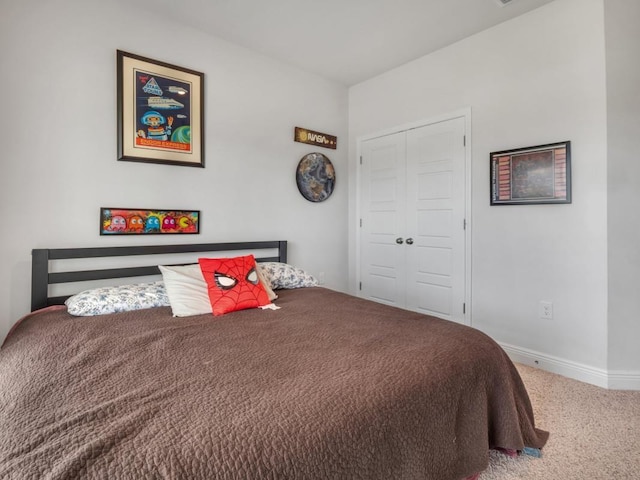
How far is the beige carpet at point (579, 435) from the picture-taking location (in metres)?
1.47

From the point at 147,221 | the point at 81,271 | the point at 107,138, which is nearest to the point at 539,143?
the point at 147,221

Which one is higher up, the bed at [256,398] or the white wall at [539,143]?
the white wall at [539,143]

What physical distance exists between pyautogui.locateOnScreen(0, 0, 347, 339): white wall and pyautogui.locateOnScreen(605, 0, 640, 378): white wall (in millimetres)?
2445

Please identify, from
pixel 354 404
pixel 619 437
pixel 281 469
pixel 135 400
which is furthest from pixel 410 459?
pixel 619 437

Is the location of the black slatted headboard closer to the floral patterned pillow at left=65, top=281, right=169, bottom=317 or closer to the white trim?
the floral patterned pillow at left=65, top=281, right=169, bottom=317

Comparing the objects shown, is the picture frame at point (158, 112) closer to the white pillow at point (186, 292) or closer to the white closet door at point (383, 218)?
the white pillow at point (186, 292)

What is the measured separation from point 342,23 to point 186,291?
2.33 m

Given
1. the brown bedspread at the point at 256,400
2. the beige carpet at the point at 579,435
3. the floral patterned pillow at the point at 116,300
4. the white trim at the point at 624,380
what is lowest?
the beige carpet at the point at 579,435

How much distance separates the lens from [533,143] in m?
2.51

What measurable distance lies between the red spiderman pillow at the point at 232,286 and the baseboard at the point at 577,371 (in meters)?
2.02

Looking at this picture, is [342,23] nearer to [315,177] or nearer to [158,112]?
[315,177]

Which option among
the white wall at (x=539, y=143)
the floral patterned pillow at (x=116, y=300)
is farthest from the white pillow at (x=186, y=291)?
the white wall at (x=539, y=143)

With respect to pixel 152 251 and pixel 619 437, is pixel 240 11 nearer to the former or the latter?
pixel 152 251

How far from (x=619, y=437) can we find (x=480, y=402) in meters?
1.07
